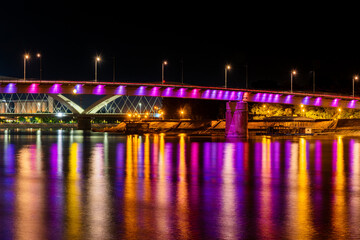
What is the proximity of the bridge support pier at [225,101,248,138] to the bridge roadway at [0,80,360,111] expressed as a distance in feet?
12.7

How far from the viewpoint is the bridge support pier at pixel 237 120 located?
324ft

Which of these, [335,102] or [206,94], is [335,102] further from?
[206,94]

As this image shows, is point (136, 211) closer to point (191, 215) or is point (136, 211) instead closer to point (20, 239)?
point (191, 215)

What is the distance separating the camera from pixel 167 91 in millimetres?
105250

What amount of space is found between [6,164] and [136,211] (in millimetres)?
21155

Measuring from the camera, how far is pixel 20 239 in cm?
1341

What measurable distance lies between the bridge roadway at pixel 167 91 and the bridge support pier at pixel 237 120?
388 centimetres

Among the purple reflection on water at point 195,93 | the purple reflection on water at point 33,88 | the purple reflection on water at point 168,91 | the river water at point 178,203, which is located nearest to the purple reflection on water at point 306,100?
the purple reflection on water at point 195,93

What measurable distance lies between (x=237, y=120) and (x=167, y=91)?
15.3m

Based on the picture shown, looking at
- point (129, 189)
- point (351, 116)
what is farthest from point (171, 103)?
point (129, 189)

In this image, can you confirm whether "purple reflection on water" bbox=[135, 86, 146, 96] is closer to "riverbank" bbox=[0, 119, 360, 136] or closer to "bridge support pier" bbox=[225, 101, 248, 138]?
"bridge support pier" bbox=[225, 101, 248, 138]

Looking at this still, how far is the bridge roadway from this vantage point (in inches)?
3728

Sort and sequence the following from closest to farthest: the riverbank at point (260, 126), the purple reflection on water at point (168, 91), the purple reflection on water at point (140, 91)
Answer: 1. the purple reflection on water at point (140, 91)
2. the purple reflection on water at point (168, 91)
3. the riverbank at point (260, 126)

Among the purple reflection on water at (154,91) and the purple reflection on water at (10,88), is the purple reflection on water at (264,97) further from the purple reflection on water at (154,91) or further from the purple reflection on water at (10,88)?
the purple reflection on water at (10,88)
